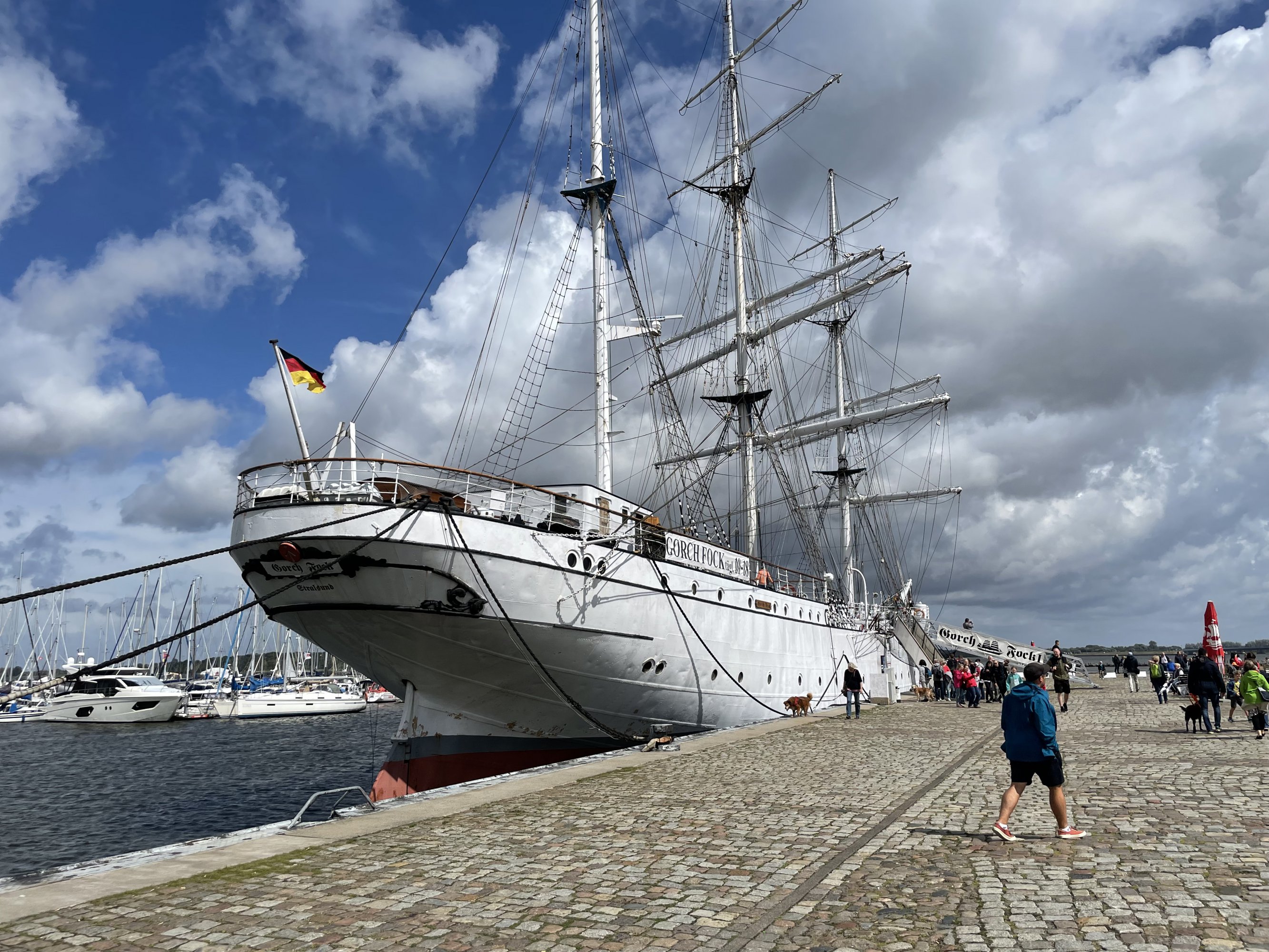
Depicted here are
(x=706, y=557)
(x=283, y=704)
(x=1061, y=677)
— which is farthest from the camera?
(x=283, y=704)

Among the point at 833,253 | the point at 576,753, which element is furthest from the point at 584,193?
the point at 833,253

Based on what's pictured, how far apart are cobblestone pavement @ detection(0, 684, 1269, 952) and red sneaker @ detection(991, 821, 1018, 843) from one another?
69 millimetres

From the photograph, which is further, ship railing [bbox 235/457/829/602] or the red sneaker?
ship railing [bbox 235/457/829/602]

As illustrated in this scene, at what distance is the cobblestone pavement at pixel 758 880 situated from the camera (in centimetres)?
507

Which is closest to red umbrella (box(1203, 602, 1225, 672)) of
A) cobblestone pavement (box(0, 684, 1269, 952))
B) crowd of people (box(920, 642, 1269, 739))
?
crowd of people (box(920, 642, 1269, 739))

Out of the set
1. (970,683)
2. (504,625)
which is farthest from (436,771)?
(970,683)

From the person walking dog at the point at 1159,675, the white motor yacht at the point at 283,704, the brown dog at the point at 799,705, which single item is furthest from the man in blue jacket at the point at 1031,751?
the white motor yacht at the point at 283,704

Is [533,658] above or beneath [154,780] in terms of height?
above

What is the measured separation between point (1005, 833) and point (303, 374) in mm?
12946

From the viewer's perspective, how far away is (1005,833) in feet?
23.5

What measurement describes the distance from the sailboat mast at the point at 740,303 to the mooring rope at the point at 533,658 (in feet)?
41.8

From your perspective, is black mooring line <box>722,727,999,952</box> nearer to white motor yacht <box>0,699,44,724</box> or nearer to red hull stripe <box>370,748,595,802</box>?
red hull stripe <box>370,748,595,802</box>

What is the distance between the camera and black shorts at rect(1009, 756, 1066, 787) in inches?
284

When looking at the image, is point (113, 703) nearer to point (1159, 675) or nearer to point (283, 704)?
point (283, 704)
